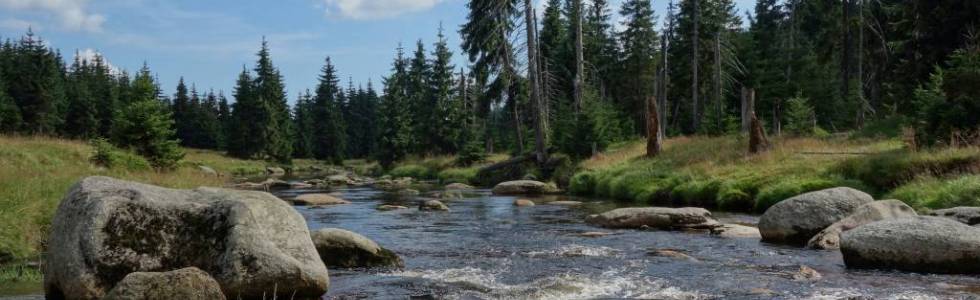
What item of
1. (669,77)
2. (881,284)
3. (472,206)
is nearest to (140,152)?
(472,206)

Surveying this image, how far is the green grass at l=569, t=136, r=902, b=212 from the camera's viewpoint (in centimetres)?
1814

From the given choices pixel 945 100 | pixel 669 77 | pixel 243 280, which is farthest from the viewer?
pixel 669 77

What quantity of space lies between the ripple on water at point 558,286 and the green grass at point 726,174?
9.68 m

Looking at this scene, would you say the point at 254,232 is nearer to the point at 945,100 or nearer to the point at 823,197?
the point at 823,197

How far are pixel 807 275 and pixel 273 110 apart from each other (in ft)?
237

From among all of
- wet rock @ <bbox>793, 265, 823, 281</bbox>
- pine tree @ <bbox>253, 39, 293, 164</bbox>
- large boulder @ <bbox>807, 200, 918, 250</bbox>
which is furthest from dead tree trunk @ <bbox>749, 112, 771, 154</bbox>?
pine tree @ <bbox>253, 39, 293, 164</bbox>

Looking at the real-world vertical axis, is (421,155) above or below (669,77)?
below

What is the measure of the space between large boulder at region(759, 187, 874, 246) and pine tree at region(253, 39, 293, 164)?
65.7 m

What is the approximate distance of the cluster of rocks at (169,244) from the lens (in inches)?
285

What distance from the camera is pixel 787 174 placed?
19000 mm

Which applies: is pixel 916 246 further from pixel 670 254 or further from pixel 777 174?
pixel 777 174

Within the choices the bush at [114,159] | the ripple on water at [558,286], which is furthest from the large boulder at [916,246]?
the bush at [114,159]

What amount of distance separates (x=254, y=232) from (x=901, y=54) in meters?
27.9

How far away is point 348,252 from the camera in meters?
10.2
